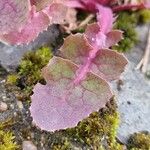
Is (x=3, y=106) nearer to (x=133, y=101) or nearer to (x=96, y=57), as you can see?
(x=96, y=57)

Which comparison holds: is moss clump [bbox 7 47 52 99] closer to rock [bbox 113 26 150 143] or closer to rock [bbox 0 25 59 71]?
rock [bbox 0 25 59 71]

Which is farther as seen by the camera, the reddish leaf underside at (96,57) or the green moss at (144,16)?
the green moss at (144,16)

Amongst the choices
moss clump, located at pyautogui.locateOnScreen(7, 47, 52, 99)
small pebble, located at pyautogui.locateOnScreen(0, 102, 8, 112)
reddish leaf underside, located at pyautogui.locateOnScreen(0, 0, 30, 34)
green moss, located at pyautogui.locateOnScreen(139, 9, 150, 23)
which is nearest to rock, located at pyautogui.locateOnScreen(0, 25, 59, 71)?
moss clump, located at pyautogui.locateOnScreen(7, 47, 52, 99)

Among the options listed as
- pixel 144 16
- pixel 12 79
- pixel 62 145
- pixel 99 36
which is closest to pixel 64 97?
pixel 62 145

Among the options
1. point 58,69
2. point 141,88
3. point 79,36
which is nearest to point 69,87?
point 58,69

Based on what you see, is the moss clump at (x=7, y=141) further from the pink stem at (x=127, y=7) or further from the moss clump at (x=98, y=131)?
the pink stem at (x=127, y=7)

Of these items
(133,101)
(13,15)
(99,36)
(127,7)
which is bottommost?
(133,101)

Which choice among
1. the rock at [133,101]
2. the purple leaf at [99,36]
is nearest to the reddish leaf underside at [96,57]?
the purple leaf at [99,36]
